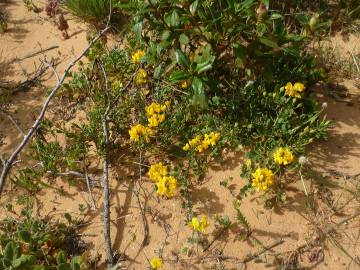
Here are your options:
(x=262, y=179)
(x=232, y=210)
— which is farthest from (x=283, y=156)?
(x=232, y=210)

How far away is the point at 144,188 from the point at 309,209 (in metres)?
1.37

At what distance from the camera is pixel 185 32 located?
346cm

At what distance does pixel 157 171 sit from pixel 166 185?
0.16m

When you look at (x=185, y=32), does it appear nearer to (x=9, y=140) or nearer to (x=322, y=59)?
(x=322, y=59)

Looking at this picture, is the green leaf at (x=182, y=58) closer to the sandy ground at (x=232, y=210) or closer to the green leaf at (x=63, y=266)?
the sandy ground at (x=232, y=210)

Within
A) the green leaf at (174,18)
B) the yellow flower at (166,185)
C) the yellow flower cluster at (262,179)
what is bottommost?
the yellow flower at (166,185)

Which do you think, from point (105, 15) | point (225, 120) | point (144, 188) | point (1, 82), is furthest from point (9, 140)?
point (225, 120)

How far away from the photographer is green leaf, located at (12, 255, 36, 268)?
2.81 m

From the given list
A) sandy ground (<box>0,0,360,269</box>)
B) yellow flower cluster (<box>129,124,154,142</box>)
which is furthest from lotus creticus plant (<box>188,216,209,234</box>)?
yellow flower cluster (<box>129,124,154,142</box>)

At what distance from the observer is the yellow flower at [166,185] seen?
10.6ft

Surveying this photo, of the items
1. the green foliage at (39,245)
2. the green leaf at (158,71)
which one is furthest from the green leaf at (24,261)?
the green leaf at (158,71)

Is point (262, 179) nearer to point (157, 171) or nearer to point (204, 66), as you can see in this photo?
point (157, 171)

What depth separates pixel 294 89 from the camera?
137 inches

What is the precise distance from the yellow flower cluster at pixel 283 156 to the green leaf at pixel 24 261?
1927 mm
